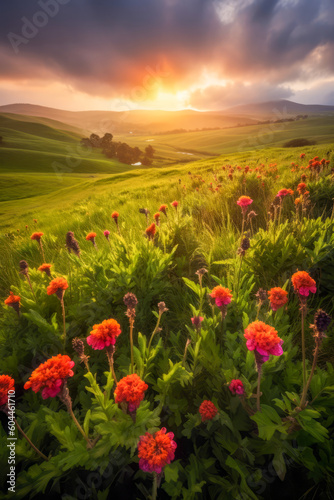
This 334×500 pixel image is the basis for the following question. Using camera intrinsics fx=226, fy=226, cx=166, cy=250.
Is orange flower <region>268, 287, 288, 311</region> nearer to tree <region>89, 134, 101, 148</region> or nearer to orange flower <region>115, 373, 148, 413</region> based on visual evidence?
orange flower <region>115, 373, 148, 413</region>

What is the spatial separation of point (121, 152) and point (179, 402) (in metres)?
89.1

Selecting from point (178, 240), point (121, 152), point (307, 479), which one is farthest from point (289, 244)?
point (121, 152)

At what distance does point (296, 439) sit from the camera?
4.05 ft

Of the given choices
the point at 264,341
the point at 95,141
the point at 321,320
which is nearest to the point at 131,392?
the point at 264,341

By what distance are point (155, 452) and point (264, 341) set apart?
29.0 inches

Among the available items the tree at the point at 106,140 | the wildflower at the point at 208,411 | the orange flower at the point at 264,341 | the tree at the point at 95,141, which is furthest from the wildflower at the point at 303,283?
the tree at the point at 95,141

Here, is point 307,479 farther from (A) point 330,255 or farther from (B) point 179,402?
(A) point 330,255

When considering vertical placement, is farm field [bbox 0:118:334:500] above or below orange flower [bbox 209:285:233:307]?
below

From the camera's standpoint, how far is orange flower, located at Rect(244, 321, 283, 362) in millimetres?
1160

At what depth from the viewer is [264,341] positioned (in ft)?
3.82

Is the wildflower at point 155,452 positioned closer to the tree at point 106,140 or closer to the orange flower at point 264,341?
the orange flower at point 264,341

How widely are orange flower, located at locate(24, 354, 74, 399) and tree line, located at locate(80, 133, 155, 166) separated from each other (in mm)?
81822

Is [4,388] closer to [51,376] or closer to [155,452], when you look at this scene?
[51,376]

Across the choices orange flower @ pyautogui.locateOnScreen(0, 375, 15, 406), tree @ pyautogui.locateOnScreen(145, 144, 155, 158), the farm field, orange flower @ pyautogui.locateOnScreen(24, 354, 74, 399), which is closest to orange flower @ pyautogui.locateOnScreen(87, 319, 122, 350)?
the farm field
